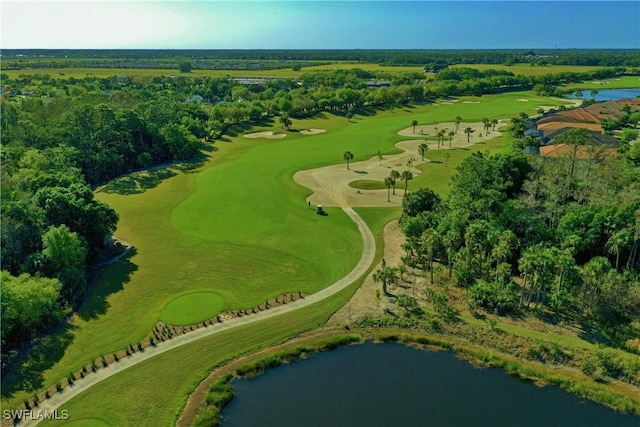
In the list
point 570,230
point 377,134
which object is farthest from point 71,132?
point 570,230

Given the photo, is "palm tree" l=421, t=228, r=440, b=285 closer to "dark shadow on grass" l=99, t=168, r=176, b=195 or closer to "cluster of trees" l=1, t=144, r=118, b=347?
"cluster of trees" l=1, t=144, r=118, b=347

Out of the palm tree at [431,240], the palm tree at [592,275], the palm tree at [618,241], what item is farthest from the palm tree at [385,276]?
the palm tree at [618,241]

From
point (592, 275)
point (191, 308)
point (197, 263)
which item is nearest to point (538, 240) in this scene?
point (592, 275)

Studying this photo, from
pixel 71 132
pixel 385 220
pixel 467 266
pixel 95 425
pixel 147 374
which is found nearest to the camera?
pixel 95 425

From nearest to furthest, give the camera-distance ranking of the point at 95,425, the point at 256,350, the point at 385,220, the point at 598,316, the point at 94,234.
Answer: the point at 95,425, the point at 256,350, the point at 598,316, the point at 94,234, the point at 385,220

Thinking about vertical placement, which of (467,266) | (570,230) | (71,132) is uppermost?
(71,132)

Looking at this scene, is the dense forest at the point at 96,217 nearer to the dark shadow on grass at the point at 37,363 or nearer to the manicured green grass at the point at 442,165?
the dark shadow on grass at the point at 37,363

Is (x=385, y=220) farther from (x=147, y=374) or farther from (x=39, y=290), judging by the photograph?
(x=39, y=290)
